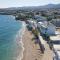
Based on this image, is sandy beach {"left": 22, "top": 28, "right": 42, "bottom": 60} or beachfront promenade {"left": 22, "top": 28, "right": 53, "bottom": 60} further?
sandy beach {"left": 22, "top": 28, "right": 42, "bottom": 60}

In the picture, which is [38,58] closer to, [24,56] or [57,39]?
[24,56]

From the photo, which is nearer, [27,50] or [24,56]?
[24,56]

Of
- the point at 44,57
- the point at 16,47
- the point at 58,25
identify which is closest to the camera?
the point at 44,57

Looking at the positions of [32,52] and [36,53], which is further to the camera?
[32,52]

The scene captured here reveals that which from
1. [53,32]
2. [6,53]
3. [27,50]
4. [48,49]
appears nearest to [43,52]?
[48,49]

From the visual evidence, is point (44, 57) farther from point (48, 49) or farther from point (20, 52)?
point (20, 52)

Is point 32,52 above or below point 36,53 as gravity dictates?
below

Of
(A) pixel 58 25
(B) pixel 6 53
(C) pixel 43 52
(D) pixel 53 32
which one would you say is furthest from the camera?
(A) pixel 58 25

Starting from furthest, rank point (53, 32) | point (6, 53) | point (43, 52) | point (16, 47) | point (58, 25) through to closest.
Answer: point (58, 25) → point (53, 32) → point (16, 47) → point (6, 53) → point (43, 52)

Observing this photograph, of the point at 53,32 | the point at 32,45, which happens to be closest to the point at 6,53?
the point at 32,45

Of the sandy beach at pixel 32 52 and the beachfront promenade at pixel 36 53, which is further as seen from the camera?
the sandy beach at pixel 32 52
